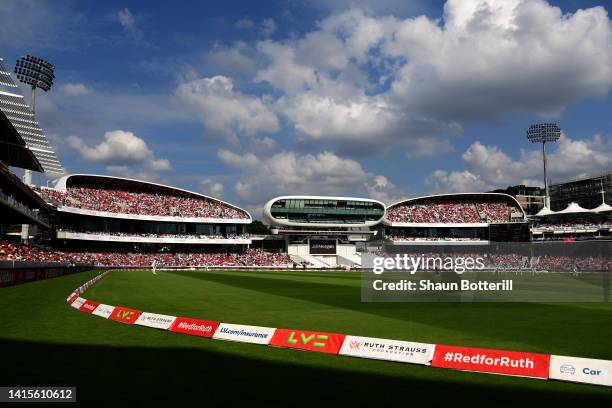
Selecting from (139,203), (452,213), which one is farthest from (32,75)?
(452,213)

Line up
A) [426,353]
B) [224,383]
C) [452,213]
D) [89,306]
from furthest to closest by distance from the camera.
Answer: [452,213]
[89,306]
[426,353]
[224,383]

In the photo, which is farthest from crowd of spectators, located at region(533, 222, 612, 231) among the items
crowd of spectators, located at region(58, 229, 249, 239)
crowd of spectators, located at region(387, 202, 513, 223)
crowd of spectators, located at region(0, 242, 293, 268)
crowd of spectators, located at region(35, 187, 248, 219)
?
crowd of spectators, located at region(35, 187, 248, 219)

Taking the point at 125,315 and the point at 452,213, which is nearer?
the point at 125,315

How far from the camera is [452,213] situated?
11819 cm

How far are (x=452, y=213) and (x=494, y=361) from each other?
371 feet

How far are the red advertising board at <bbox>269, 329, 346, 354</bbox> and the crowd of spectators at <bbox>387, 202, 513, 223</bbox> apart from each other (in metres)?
105

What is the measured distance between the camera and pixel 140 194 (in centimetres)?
9981

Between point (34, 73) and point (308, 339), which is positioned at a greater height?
point (34, 73)

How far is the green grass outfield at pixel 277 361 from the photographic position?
7.87 metres

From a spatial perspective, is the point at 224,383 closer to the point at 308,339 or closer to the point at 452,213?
the point at 308,339

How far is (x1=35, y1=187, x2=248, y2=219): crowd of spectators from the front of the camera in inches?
3249

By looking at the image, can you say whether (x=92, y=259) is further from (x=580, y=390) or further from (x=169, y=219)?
(x=580, y=390)
